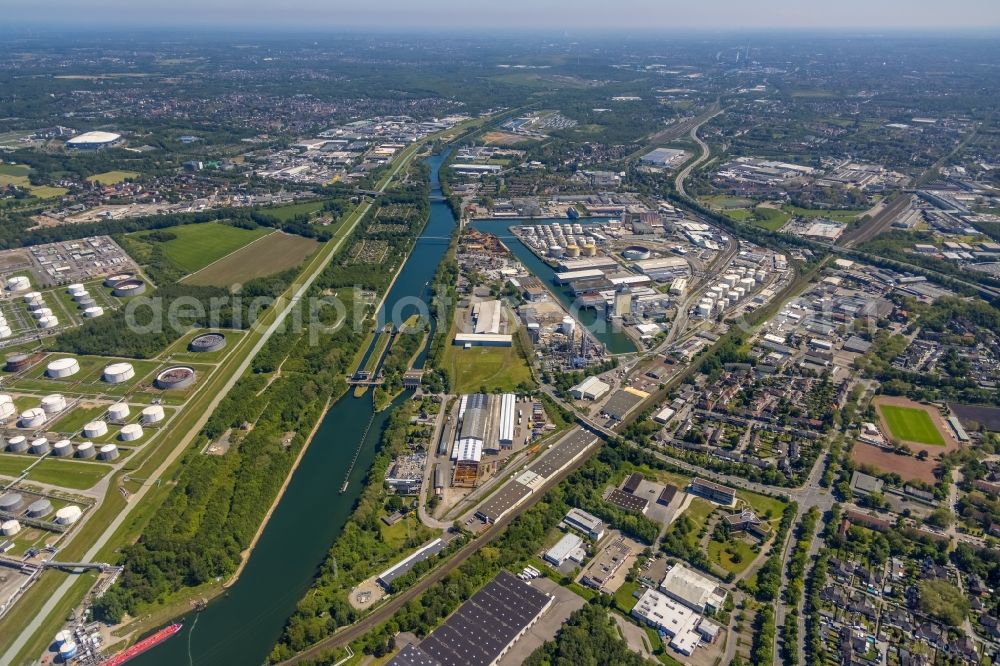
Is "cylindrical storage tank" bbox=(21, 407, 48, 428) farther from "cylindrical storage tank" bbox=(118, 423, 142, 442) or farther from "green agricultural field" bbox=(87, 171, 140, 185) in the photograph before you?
"green agricultural field" bbox=(87, 171, 140, 185)

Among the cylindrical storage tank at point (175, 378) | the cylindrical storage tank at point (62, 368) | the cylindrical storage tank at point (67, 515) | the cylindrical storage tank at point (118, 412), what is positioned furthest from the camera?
the cylindrical storage tank at point (62, 368)

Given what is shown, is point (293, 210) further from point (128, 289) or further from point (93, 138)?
point (93, 138)

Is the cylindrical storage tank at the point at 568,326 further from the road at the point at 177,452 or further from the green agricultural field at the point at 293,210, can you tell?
the green agricultural field at the point at 293,210

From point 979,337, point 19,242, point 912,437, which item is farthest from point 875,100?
point 19,242

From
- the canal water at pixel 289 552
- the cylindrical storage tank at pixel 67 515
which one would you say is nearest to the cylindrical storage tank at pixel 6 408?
the cylindrical storage tank at pixel 67 515

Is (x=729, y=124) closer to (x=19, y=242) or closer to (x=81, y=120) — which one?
(x=19, y=242)

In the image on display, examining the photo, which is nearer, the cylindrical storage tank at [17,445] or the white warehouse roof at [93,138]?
the cylindrical storage tank at [17,445]
